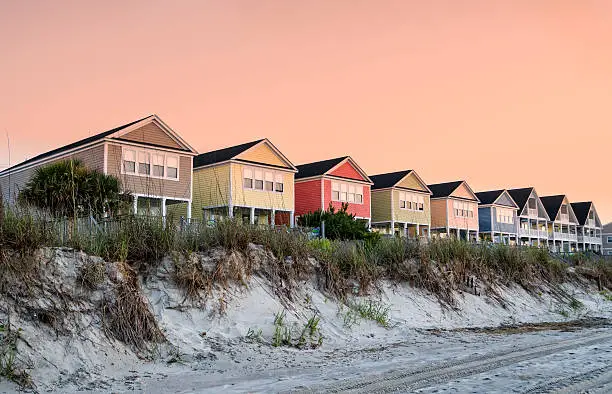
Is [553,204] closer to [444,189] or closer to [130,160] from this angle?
[444,189]

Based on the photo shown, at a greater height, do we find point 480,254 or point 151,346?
point 480,254

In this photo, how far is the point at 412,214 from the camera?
4919 centimetres

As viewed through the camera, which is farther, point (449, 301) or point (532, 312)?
point (532, 312)

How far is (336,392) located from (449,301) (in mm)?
9228

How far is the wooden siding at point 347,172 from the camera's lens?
42.4 metres

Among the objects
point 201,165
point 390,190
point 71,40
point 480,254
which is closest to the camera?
point 71,40

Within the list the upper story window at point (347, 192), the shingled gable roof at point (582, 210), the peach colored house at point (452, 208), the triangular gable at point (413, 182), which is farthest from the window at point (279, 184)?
the shingled gable roof at point (582, 210)

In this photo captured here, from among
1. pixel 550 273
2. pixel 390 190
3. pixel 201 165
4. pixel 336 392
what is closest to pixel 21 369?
pixel 336 392

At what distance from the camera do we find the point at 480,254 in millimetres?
18391

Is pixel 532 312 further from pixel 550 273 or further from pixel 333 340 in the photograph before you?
pixel 333 340

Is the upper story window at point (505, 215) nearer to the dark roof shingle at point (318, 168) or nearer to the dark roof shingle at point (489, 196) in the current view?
the dark roof shingle at point (489, 196)

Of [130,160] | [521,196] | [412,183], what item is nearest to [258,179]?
[130,160]

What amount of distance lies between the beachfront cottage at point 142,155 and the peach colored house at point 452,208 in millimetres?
28316

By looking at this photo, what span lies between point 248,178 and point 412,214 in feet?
61.1
